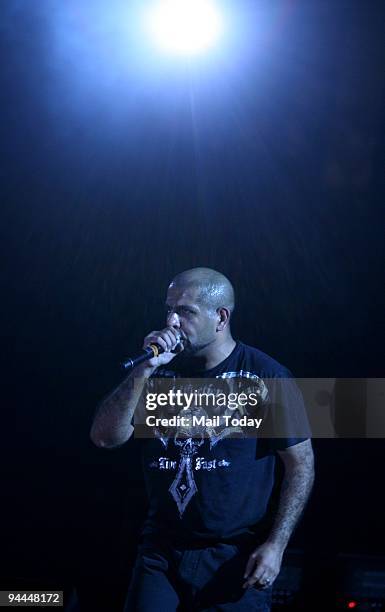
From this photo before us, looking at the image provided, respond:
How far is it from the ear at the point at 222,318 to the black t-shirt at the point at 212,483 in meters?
0.22

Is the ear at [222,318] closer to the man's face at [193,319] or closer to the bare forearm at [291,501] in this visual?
the man's face at [193,319]

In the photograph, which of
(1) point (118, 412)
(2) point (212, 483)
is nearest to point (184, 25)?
(1) point (118, 412)

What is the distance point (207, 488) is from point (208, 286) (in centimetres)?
85

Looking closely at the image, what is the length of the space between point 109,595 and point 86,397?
3.43 feet

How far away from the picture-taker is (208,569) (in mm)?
2260

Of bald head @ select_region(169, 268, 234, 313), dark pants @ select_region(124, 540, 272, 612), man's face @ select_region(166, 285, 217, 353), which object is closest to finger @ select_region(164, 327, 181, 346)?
man's face @ select_region(166, 285, 217, 353)

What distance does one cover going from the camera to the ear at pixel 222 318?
→ 8.56 ft

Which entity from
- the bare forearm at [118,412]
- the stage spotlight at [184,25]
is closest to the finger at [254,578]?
the bare forearm at [118,412]

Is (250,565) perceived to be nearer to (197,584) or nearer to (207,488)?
(197,584)

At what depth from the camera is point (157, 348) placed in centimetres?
226

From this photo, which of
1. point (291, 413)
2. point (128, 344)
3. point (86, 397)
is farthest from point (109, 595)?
point (291, 413)

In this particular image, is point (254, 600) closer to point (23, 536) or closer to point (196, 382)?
point (196, 382)

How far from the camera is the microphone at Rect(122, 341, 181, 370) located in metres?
2.15

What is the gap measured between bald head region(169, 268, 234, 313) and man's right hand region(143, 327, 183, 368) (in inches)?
8.9
